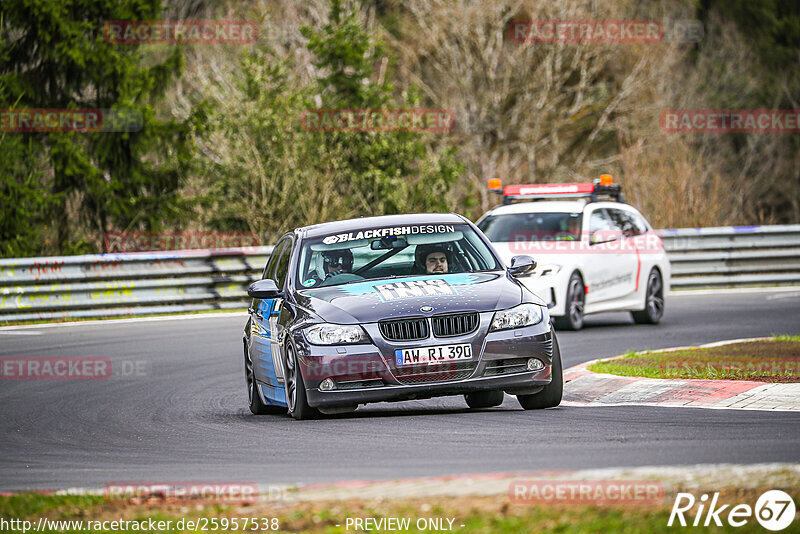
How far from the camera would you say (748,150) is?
54.2 metres

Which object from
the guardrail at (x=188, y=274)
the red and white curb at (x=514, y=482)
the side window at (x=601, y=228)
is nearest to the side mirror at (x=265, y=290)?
the red and white curb at (x=514, y=482)

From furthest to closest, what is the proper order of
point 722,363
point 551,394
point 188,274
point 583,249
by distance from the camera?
point 188,274, point 583,249, point 722,363, point 551,394

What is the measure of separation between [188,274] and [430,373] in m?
13.5

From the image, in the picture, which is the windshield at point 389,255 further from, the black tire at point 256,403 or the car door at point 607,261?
the car door at point 607,261

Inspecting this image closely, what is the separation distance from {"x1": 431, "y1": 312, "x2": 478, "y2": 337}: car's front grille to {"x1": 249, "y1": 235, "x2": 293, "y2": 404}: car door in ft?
4.81

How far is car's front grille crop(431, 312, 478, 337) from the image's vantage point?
9.77 m

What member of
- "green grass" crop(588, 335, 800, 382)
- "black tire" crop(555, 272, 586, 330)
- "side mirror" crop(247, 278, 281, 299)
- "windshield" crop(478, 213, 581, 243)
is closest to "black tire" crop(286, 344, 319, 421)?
"side mirror" crop(247, 278, 281, 299)

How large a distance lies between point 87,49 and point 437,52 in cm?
2047

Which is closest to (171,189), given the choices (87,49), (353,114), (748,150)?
(87,49)

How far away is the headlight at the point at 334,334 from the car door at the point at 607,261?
8.73m

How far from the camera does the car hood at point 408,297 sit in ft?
32.2

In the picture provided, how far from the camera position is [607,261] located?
18.5 meters


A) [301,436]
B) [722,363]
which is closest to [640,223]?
[722,363]

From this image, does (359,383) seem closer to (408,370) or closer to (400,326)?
(408,370)
